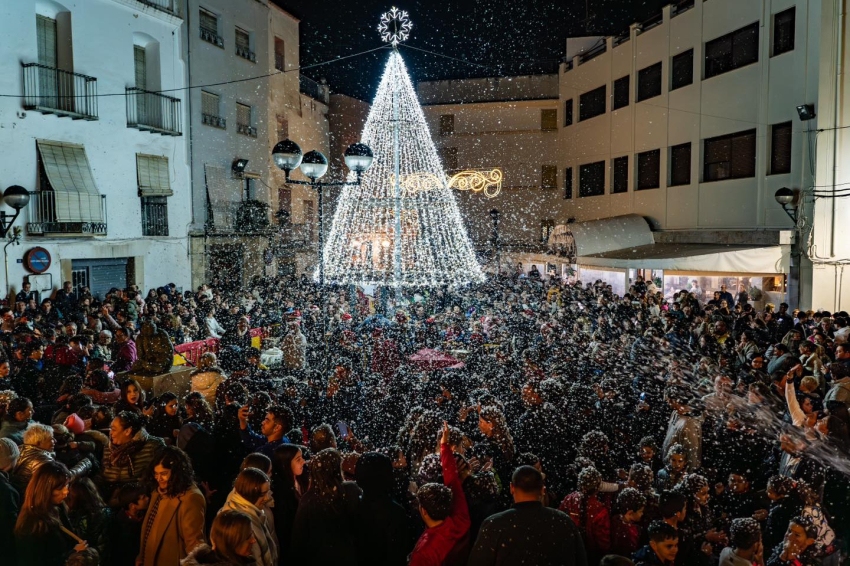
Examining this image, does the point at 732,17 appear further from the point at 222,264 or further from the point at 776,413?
the point at 222,264

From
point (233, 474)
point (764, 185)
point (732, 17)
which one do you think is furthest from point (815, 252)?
point (233, 474)

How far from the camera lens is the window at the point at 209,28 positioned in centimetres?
2222

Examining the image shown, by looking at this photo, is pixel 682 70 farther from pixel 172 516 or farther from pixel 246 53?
pixel 172 516

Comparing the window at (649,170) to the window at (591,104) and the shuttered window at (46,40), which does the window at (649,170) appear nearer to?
the window at (591,104)

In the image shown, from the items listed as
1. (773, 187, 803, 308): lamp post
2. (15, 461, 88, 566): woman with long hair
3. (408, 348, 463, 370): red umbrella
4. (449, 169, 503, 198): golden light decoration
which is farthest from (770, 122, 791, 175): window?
(15, 461, 88, 566): woman with long hair

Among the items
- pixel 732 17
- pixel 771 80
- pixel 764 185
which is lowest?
pixel 764 185

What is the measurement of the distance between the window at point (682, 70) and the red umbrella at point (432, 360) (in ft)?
46.3

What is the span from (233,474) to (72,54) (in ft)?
51.8

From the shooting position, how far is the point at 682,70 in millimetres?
20031

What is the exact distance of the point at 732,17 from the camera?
57.2 ft

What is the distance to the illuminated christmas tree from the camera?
14398 mm

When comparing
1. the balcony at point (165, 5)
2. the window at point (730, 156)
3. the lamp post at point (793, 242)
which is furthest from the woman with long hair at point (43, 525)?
the balcony at point (165, 5)

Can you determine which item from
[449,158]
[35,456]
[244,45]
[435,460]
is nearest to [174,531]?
[35,456]

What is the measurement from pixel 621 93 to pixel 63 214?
1829 cm
